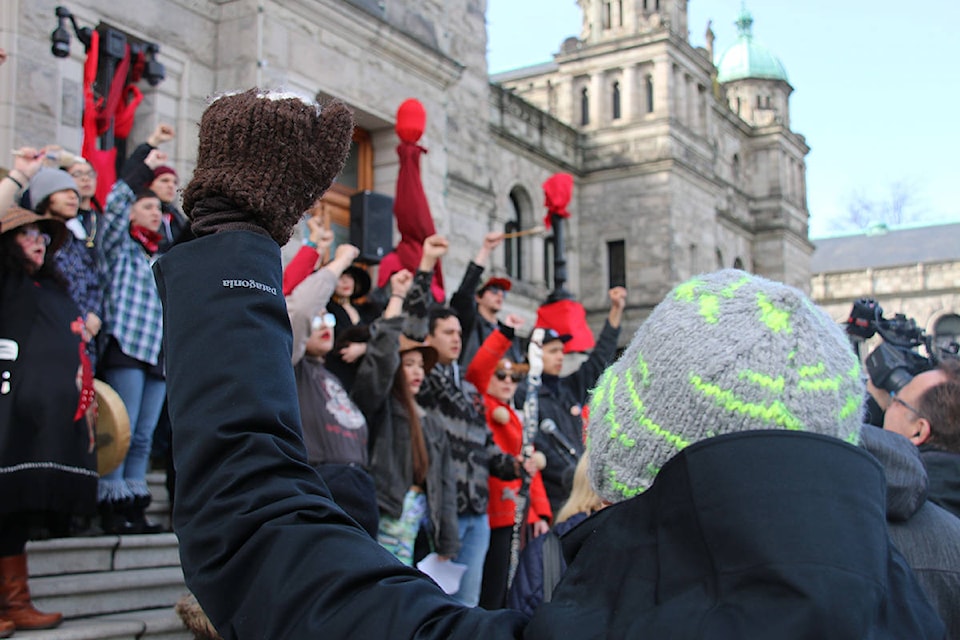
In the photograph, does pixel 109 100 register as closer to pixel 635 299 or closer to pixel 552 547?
pixel 552 547

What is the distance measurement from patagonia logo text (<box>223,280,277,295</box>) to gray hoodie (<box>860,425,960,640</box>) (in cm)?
156

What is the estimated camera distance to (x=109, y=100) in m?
6.71

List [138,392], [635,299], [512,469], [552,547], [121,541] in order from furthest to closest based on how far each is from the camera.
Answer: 1. [635,299]
2. [512,469]
3. [138,392]
4. [121,541]
5. [552,547]

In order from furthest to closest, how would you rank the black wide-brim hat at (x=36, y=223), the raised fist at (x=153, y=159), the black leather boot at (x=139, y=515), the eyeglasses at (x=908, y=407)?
the raised fist at (x=153, y=159), the black leather boot at (x=139, y=515), the black wide-brim hat at (x=36, y=223), the eyeglasses at (x=908, y=407)

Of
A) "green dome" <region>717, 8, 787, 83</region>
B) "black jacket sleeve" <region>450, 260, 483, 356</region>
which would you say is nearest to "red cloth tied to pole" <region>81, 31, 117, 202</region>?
"black jacket sleeve" <region>450, 260, 483, 356</region>

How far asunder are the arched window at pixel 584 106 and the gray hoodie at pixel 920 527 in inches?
1264

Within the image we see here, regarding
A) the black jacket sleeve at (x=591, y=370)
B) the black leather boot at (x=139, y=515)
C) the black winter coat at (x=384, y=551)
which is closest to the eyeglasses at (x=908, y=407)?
the black winter coat at (x=384, y=551)

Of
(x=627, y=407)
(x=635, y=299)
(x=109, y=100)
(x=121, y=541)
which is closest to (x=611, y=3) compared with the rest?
(x=635, y=299)

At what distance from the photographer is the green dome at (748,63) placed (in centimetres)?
4819

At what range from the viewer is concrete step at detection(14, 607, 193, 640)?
13.3 ft

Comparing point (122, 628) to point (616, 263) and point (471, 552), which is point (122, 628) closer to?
point (471, 552)

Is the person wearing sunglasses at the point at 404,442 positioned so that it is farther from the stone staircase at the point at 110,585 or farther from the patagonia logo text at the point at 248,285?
the patagonia logo text at the point at 248,285

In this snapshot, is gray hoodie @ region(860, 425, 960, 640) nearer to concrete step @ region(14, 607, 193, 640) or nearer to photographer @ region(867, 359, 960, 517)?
photographer @ region(867, 359, 960, 517)

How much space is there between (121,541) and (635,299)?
2764cm
